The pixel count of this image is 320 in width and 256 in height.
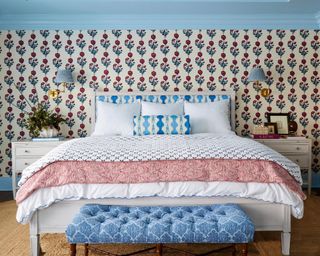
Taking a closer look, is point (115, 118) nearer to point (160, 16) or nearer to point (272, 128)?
point (160, 16)

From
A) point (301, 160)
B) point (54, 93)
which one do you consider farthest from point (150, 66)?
point (301, 160)

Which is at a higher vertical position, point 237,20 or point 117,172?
point 237,20

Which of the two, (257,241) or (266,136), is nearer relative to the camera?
(257,241)

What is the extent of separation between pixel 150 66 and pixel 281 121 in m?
1.99

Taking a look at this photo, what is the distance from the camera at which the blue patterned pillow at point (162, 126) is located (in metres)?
4.28

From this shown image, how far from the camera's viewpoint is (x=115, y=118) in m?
4.58

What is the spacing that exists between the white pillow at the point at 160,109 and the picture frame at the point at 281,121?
4.36 feet

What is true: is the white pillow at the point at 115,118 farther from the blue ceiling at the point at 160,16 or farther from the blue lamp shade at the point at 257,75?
the blue lamp shade at the point at 257,75

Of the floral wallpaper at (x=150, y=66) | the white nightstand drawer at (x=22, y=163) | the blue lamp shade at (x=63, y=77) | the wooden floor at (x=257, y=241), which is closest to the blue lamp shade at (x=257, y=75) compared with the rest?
the floral wallpaper at (x=150, y=66)

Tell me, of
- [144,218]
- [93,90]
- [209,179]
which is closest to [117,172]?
[144,218]

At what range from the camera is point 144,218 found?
8.22 feet

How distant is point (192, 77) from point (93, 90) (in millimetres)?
1409

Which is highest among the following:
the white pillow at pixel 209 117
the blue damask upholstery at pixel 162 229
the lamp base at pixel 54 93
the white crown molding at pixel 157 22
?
the white crown molding at pixel 157 22

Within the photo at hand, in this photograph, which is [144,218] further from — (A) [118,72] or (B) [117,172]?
(A) [118,72]
